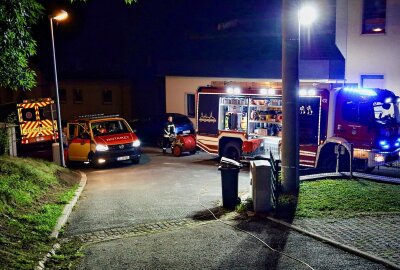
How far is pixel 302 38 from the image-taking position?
21.6 meters

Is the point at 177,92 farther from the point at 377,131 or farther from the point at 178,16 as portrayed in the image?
the point at 377,131

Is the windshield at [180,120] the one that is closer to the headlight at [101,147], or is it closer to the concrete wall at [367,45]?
the headlight at [101,147]

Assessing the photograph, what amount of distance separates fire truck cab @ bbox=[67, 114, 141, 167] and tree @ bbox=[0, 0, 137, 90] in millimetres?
6204

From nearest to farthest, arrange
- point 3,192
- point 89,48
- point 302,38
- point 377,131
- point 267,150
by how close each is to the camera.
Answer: point 3,192 < point 377,131 < point 267,150 < point 302,38 < point 89,48

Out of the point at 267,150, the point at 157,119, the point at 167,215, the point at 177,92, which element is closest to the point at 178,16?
the point at 177,92

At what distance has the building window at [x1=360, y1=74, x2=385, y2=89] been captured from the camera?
18.5 meters

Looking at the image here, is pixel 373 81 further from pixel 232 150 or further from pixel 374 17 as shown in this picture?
pixel 232 150

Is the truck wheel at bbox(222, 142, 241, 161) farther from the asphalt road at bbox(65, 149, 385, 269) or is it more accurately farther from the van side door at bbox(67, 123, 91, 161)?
the van side door at bbox(67, 123, 91, 161)

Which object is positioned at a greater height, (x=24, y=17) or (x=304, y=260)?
(x=24, y=17)

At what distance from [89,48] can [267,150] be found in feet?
70.4

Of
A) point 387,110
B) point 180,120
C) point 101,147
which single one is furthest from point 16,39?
point 180,120

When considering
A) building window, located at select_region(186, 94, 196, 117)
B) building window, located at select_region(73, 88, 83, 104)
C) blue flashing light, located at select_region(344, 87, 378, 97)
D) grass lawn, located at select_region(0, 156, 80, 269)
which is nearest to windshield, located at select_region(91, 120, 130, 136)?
grass lawn, located at select_region(0, 156, 80, 269)

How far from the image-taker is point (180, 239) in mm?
8750

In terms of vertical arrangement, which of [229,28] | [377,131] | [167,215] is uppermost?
[229,28]
